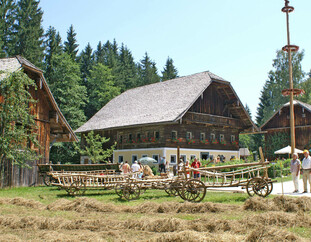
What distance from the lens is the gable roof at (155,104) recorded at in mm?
34312

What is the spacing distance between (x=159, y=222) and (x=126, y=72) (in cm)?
6664

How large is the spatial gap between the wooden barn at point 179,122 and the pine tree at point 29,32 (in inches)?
554

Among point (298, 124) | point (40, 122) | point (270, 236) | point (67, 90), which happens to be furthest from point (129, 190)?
point (67, 90)

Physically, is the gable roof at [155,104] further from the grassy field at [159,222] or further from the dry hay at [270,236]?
the dry hay at [270,236]

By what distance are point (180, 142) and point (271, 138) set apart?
1697 cm

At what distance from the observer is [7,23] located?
5053cm

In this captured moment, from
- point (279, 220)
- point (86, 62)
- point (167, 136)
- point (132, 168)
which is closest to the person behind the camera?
point (279, 220)

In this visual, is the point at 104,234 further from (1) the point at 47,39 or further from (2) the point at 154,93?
(1) the point at 47,39

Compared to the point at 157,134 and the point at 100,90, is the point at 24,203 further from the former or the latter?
the point at 100,90

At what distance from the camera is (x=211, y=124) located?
3769 cm

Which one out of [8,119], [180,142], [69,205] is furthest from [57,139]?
[69,205]

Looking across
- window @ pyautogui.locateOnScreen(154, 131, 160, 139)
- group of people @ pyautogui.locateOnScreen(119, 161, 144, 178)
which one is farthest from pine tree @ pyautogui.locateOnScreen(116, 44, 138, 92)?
group of people @ pyautogui.locateOnScreen(119, 161, 144, 178)

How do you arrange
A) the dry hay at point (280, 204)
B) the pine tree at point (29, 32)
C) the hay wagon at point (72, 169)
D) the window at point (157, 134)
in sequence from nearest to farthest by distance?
the dry hay at point (280, 204)
the hay wagon at point (72, 169)
the window at point (157, 134)
the pine tree at point (29, 32)

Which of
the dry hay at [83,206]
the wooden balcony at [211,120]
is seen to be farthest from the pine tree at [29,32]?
the dry hay at [83,206]
